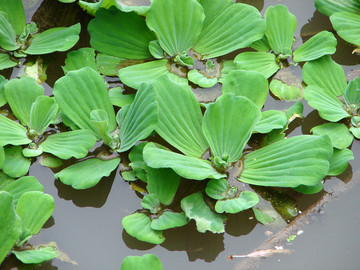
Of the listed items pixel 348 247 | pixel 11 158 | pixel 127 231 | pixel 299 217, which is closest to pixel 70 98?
pixel 11 158

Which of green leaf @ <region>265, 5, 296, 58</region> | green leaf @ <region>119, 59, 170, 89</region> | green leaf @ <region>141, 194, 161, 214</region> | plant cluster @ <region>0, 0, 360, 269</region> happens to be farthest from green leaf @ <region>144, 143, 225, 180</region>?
green leaf @ <region>265, 5, 296, 58</region>

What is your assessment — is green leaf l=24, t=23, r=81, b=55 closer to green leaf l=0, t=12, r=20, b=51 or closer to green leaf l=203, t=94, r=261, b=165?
green leaf l=0, t=12, r=20, b=51

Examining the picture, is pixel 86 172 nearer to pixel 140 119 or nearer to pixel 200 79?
pixel 140 119

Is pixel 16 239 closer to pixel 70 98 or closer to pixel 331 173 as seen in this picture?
pixel 70 98

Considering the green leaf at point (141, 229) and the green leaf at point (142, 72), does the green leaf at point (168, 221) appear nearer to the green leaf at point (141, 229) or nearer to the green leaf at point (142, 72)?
the green leaf at point (141, 229)

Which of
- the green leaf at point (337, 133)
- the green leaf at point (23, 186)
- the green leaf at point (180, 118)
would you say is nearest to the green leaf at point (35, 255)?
the green leaf at point (23, 186)

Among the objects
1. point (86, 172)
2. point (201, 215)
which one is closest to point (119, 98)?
point (86, 172)
